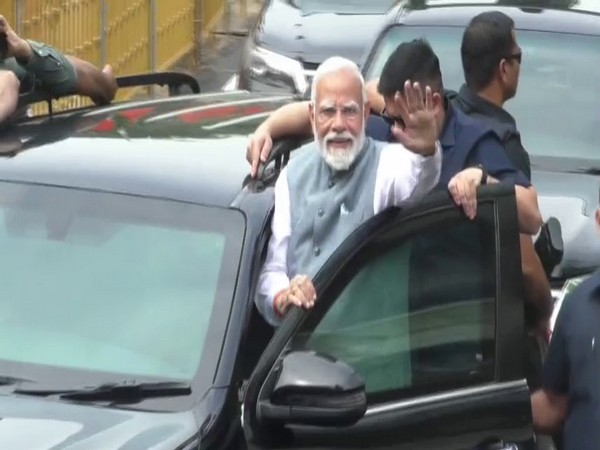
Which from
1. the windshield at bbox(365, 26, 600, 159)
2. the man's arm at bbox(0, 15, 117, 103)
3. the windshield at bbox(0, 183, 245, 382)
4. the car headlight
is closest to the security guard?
the windshield at bbox(0, 183, 245, 382)

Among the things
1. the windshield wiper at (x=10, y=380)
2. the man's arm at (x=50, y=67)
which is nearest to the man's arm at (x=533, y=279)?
the windshield wiper at (x=10, y=380)

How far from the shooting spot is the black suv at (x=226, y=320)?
169 inches

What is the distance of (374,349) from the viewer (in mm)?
4621

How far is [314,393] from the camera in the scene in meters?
4.16

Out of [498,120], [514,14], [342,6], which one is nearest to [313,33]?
[342,6]

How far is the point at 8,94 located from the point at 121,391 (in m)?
1.37

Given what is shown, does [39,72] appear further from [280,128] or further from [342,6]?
[342,6]

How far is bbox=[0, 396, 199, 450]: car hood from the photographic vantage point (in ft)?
13.5

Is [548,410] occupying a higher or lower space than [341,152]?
lower

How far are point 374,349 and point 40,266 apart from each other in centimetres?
94

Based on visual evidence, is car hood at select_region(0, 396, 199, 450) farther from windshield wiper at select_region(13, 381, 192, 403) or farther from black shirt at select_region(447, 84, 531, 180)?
black shirt at select_region(447, 84, 531, 180)

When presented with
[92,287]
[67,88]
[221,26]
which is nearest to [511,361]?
[92,287]

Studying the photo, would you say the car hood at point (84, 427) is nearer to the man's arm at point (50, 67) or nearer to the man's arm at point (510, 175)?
the man's arm at point (510, 175)

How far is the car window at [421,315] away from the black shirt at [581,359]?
206 millimetres
